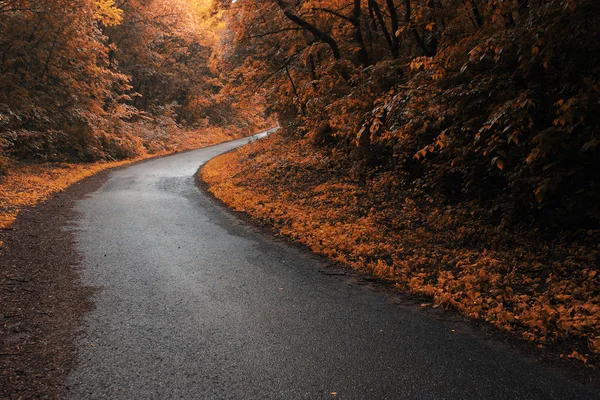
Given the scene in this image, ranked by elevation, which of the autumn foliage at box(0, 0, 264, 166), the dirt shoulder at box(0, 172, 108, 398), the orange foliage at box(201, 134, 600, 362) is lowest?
the dirt shoulder at box(0, 172, 108, 398)

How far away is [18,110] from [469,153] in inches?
639

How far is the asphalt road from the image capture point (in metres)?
3.16

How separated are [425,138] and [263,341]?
5901mm

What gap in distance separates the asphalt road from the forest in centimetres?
69

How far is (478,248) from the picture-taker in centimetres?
604

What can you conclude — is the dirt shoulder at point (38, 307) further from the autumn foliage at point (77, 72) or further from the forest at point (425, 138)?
the autumn foliage at point (77, 72)

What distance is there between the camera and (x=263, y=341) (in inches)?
153

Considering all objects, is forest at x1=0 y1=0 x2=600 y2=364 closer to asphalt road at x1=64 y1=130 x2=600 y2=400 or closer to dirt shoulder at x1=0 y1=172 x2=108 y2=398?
asphalt road at x1=64 y1=130 x2=600 y2=400

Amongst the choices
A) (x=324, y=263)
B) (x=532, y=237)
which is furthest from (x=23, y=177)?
(x=532, y=237)

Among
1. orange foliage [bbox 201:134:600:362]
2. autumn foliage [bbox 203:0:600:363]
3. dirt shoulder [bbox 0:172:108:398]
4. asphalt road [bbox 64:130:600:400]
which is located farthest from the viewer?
autumn foliage [bbox 203:0:600:363]

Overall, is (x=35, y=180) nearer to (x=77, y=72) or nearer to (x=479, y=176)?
(x=77, y=72)

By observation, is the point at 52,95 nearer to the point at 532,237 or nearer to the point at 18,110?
the point at 18,110

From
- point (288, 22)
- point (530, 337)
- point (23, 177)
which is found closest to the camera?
point (530, 337)

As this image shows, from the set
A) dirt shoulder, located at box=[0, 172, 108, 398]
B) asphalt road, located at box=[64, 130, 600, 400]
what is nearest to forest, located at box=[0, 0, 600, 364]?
asphalt road, located at box=[64, 130, 600, 400]
